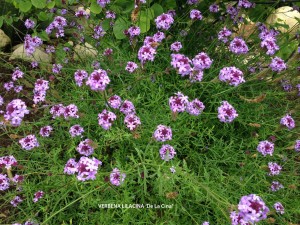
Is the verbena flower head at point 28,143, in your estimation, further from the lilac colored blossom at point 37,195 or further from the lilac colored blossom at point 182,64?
the lilac colored blossom at point 182,64

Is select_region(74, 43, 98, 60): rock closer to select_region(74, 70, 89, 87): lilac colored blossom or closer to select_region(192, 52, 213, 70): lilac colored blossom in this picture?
select_region(74, 70, 89, 87): lilac colored blossom

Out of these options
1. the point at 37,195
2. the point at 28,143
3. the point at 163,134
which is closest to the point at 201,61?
the point at 163,134

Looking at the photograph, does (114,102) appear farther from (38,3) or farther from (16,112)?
(38,3)

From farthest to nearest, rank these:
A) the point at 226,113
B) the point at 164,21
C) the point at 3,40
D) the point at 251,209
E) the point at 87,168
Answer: the point at 3,40, the point at 164,21, the point at 226,113, the point at 87,168, the point at 251,209

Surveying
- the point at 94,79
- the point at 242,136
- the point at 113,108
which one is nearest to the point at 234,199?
the point at 242,136

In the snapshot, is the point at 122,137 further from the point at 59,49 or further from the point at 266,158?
the point at 59,49
